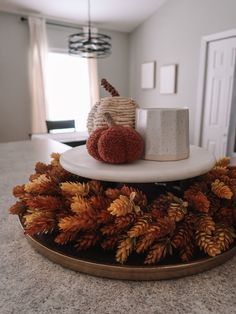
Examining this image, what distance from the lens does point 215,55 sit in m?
3.01

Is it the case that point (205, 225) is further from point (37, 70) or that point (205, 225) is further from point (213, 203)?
point (37, 70)

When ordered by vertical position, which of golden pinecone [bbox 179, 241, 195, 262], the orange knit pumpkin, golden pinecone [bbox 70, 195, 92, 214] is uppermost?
the orange knit pumpkin

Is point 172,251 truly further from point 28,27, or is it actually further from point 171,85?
point 28,27

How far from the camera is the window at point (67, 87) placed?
3939mm

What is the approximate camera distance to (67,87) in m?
4.10

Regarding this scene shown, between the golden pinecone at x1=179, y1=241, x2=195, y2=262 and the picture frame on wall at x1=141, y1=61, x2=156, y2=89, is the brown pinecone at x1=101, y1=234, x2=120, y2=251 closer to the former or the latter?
the golden pinecone at x1=179, y1=241, x2=195, y2=262

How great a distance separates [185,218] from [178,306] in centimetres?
13

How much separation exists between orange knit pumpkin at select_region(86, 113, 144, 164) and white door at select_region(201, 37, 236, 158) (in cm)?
280

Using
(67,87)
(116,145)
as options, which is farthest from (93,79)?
(116,145)

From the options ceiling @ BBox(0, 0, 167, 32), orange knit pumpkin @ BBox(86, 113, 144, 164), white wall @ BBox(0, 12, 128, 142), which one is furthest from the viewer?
white wall @ BBox(0, 12, 128, 142)

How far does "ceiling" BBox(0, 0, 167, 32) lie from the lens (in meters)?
3.26

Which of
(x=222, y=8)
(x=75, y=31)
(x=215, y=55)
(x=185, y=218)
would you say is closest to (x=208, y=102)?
(x=215, y=55)

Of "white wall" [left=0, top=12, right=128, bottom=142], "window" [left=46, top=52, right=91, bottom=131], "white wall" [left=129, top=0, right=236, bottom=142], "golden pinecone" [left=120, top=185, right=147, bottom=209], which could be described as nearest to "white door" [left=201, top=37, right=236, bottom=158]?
"white wall" [left=129, top=0, right=236, bottom=142]

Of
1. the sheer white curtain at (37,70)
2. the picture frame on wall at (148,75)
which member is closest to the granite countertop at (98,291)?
the sheer white curtain at (37,70)
